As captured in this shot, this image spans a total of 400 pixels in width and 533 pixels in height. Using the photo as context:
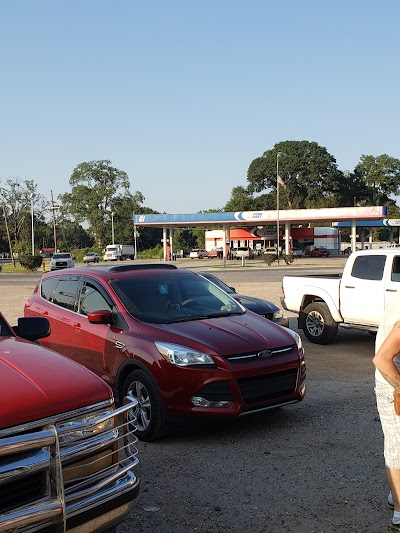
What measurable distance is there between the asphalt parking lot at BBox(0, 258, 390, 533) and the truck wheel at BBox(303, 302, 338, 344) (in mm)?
3689

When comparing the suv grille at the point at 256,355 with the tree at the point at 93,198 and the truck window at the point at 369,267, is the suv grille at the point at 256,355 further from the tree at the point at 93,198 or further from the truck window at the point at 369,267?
the tree at the point at 93,198

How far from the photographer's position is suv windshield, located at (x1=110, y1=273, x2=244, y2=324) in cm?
651

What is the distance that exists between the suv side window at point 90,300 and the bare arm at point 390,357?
144 inches

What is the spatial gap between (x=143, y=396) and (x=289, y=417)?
167 cm

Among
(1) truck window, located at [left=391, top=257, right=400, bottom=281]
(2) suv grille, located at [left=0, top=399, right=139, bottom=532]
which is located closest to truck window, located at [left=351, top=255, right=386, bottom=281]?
(1) truck window, located at [left=391, top=257, right=400, bottom=281]

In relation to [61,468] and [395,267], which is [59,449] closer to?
[61,468]

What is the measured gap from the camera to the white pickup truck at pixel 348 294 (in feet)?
33.2

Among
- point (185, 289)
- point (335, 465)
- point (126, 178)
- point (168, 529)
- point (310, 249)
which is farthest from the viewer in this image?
point (126, 178)

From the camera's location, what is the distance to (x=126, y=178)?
115 metres

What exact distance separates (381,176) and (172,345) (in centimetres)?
11503

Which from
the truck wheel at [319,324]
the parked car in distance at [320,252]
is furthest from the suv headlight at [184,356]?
the parked car in distance at [320,252]

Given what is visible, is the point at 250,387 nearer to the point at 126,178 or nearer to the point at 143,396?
the point at 143,396

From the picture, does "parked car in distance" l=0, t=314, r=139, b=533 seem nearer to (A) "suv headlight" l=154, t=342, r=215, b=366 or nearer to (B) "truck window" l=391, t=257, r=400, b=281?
(A) "suv headlight" l=154, t=342, r=215, b=366

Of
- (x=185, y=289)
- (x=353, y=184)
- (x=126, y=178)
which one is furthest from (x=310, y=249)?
(x=185, y=289)
